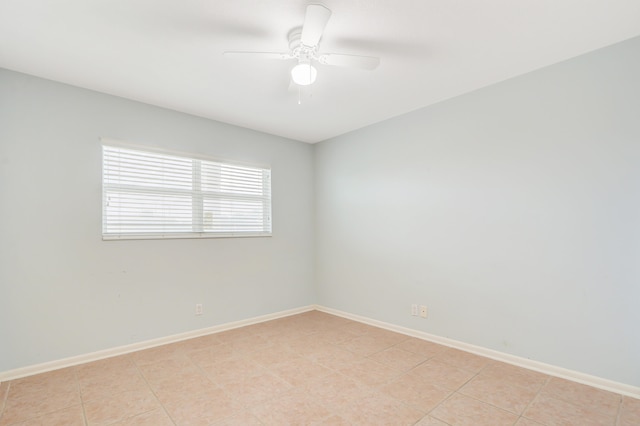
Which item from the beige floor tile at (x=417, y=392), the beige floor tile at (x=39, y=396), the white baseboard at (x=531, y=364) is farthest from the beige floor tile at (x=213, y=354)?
the white baseboard at (x=531, y=364)

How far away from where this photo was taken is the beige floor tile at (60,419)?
1911 mm

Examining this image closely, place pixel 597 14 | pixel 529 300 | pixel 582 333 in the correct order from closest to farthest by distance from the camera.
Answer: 1. pixel 597 14
2. pixel 582 333
3. pixel 529 300

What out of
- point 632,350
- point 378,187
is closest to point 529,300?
point 632,350

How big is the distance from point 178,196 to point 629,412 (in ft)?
13.6

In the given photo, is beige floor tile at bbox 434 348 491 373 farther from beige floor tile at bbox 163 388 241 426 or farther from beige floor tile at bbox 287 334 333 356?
beige floor tile at bbox 163 388 241 426

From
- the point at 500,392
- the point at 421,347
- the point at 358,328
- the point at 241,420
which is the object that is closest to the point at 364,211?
the point at 358,328

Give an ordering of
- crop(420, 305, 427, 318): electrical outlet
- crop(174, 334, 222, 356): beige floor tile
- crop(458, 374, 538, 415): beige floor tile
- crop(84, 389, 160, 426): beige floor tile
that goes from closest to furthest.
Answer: crop(84, 389, 160, 426): beige floor tile
crop(458, 374, 538, 415): beige floor tile
crop(174, 334, 222, 356): beige floor tile
crop(420, 305, 427, 318): electrical outlet

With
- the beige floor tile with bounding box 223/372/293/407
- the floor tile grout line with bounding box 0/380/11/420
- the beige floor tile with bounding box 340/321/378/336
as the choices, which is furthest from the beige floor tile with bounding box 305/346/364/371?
the floor tile grout line with bounding box 0/380/11/420

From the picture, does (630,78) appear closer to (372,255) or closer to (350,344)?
(372,255)

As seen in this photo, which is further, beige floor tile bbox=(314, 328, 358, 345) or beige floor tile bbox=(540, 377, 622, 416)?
beige floor tile bbox=(314, 328, 358, 345)

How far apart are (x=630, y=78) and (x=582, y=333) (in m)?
1.92

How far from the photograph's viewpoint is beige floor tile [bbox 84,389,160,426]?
1967 mm

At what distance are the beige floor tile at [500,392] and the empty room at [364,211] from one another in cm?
2

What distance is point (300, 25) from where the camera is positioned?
79.1 inches
